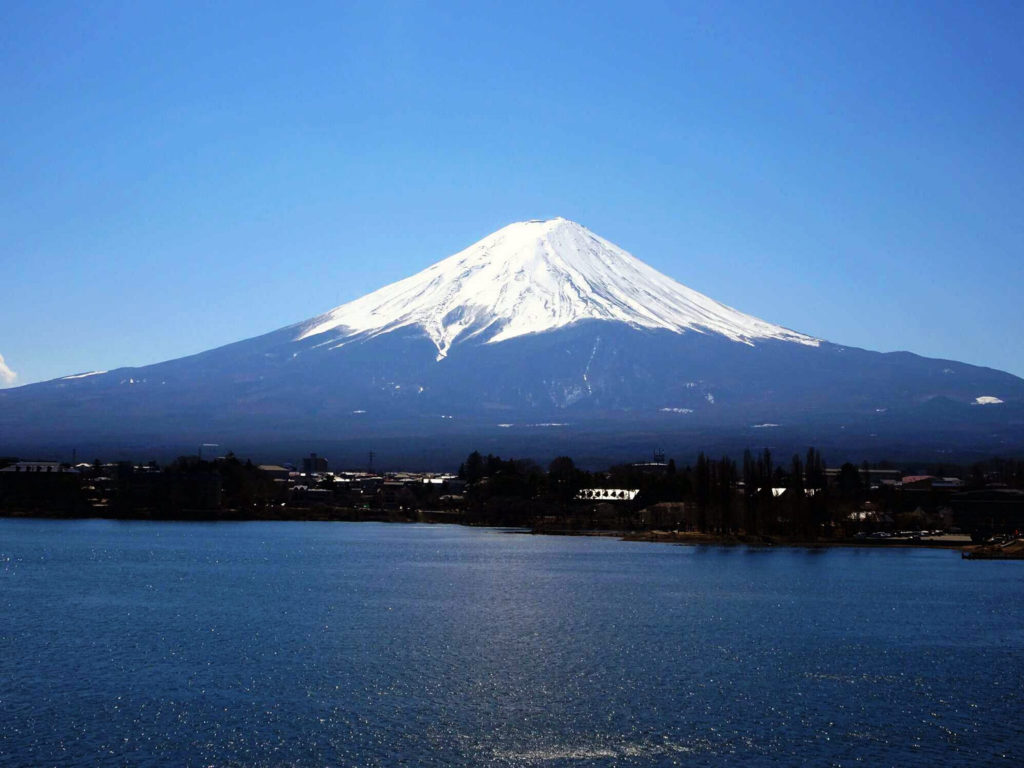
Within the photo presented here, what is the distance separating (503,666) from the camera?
95.7 ft

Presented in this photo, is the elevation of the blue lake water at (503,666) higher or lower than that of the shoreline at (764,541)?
lower

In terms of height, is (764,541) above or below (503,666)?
above

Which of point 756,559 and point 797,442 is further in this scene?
point 797,442

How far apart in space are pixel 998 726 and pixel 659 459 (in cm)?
11502

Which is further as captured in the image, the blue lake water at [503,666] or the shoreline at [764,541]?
the shoreline at [764,541]

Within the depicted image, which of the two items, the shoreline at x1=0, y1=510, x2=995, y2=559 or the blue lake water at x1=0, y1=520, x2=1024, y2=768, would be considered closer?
the blue lake water at x1=0, y1=520, x2=1024, y2=768

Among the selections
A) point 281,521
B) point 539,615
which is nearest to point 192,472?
point 281,521

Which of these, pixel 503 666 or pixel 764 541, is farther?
pixel 764 541

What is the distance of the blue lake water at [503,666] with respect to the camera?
73.4ft

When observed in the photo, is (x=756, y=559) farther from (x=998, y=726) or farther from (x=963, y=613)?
(x=998, y=726)

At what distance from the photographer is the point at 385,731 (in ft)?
76.0

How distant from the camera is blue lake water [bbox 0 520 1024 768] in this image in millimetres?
22375

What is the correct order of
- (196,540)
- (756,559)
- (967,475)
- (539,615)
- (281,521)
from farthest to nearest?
1. (967,475)
2. (281,521)
3. (196,540)
4. (756,559)
5. (539,615)

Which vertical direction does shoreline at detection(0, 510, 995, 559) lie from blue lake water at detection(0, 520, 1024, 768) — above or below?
above
